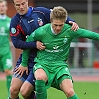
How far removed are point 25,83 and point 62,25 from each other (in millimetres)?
1111

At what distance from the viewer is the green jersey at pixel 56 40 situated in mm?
7719

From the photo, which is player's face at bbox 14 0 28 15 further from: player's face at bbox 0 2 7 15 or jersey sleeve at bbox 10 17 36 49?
player's face at bbox 0 2 7 15

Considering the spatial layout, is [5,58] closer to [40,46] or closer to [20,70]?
[20,70]

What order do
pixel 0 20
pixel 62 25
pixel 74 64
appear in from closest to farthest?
pixel 62 25 < pixel 0 20 < pixel 74 64

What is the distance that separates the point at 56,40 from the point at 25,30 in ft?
1.86

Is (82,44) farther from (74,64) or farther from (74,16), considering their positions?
(74,16)

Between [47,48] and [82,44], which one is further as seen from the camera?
[82,44]

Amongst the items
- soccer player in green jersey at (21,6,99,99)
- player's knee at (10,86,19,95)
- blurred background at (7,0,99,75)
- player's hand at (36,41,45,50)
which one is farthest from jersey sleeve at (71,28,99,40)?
blurred background at (7,0,99,75)

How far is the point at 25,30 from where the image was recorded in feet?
26.3

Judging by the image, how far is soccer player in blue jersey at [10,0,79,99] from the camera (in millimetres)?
7891

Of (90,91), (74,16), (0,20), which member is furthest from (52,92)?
(74,16)

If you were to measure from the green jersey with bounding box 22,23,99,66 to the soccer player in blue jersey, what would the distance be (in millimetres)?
95

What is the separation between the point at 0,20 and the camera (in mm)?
11578

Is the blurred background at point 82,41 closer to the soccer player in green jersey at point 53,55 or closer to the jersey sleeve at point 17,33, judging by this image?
the jersey sleeve at point 17,33
